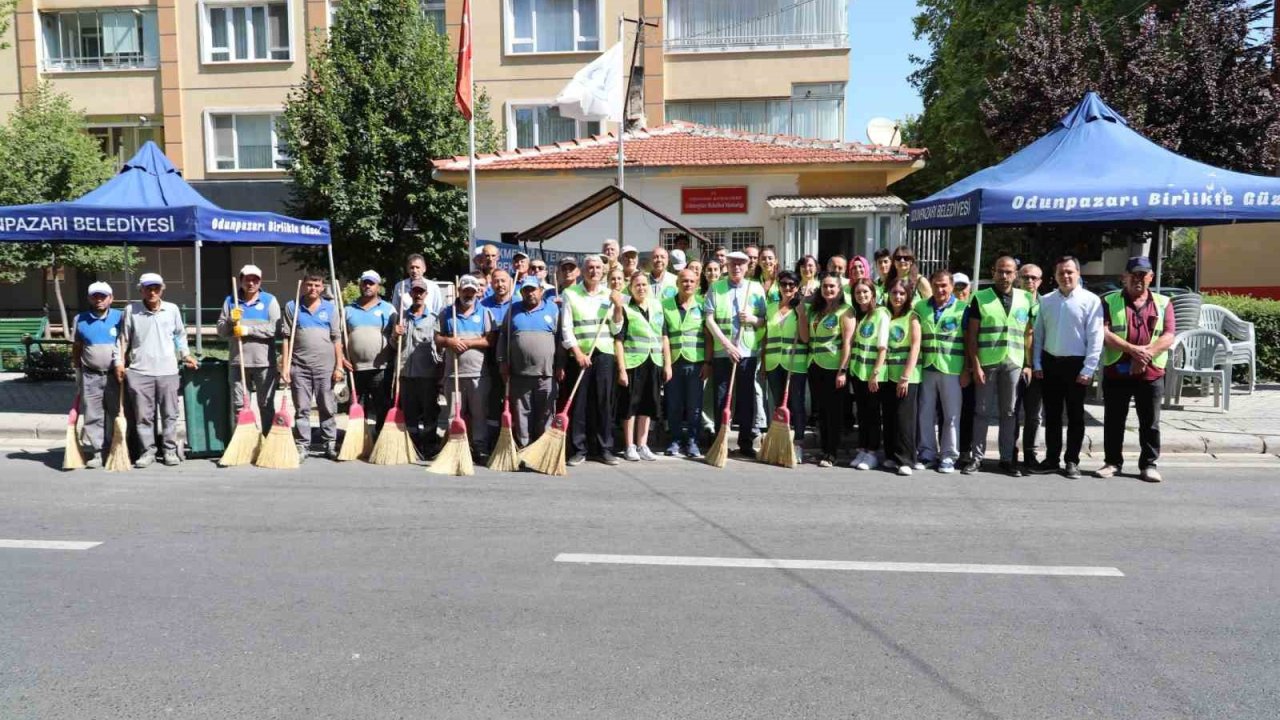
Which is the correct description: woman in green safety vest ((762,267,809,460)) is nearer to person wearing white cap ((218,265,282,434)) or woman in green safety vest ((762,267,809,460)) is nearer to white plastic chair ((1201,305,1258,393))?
person wearing white cap ((218,265,282,434))

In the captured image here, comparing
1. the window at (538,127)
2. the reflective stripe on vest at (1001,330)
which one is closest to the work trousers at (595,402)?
the reflective stripe on vest at (1001,330)

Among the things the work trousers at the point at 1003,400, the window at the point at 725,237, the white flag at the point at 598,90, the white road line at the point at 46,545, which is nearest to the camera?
the white road line at the point at 46,545

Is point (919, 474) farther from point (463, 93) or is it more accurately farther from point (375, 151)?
point (375, 151)

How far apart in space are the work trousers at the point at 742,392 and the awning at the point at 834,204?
8.27m

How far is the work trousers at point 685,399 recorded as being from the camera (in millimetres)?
9266

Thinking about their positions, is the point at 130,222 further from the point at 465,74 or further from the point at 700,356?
the point at 700,356

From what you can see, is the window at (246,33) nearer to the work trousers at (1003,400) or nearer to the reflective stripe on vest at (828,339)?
the reflective stripe on vest at (828,339)

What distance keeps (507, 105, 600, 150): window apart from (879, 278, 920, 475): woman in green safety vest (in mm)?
18479

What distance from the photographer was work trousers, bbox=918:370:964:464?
8578mm

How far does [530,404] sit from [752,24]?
18871 mm

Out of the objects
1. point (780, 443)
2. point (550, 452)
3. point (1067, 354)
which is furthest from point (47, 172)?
point (1067, 354)

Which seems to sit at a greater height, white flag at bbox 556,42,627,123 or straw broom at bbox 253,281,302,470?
white flag at bbox 556,42,627,123

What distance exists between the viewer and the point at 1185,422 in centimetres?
1059

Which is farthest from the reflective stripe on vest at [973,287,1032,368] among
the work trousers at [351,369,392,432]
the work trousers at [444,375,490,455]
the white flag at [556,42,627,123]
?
the white flag at [556,42,627,123]
